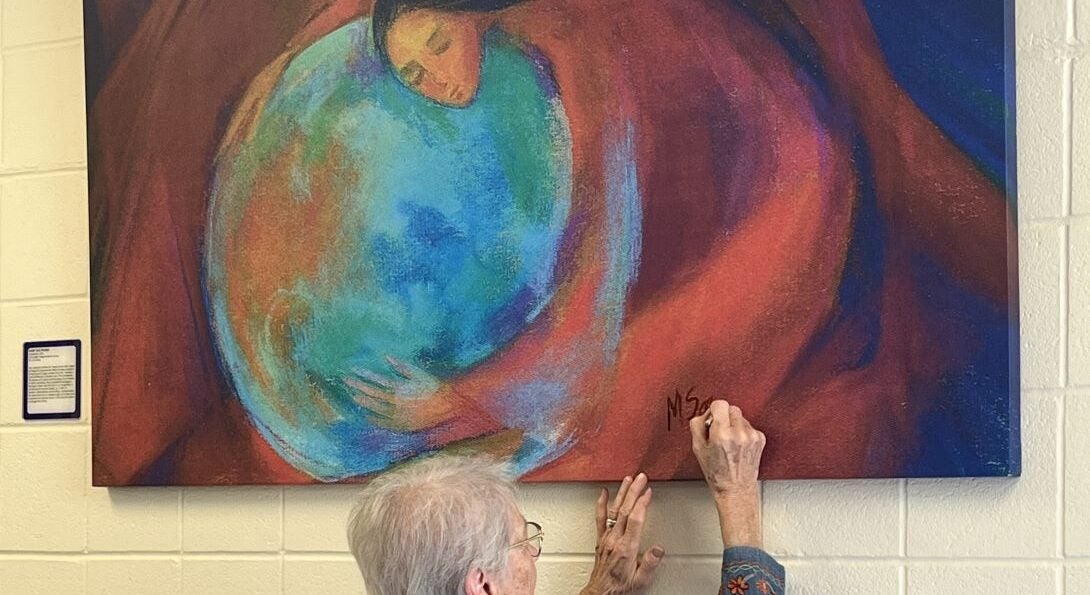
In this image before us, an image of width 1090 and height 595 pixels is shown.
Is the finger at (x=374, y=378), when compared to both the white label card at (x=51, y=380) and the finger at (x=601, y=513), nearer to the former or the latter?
the finger at (x=601, y=513)

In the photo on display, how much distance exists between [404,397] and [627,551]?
460 millimetres

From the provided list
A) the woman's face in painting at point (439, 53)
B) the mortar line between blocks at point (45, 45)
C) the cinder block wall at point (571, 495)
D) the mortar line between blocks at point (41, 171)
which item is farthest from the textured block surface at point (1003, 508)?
the mortar line between blocks at point (45, 45)

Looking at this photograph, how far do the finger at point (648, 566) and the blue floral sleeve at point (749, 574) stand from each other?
146mm

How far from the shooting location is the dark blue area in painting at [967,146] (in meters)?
1.88

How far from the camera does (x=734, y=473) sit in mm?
1947

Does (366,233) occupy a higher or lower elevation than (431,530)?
higher

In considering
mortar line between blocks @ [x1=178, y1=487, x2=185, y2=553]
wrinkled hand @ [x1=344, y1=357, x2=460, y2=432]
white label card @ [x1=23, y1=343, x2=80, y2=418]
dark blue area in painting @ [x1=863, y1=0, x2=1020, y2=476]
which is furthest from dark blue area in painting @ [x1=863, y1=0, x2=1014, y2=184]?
white label card @ [x1=23, y1=343, x2=80, y2=418]

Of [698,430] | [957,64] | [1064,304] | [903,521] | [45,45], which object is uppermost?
[45,45]

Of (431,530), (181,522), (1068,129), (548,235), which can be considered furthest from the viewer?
(181,522)

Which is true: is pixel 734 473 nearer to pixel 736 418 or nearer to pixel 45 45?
pixel 736 418

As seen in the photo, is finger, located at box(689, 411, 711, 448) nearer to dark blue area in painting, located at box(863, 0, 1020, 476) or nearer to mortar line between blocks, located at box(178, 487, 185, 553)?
dark blue area in painting, located at box(863, 0, 1020, 476)

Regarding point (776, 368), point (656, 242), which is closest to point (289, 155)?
point (656, 242)

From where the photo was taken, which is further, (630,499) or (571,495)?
(571,495)

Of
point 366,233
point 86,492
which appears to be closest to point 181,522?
point 86,492
